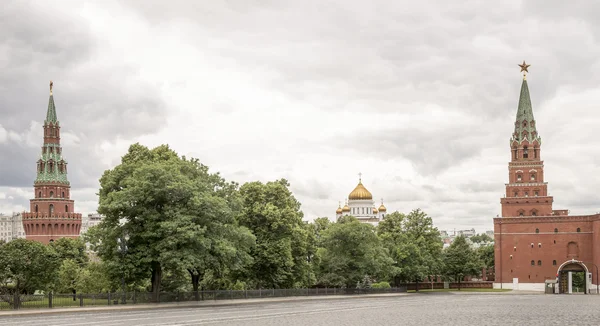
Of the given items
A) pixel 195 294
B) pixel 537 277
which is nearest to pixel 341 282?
pixel 195 294

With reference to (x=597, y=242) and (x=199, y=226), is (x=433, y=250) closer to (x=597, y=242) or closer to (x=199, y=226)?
(x=597, y=242)

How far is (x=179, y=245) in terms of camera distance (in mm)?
43438

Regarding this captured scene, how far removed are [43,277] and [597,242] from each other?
264 ft

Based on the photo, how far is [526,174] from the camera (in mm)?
105500

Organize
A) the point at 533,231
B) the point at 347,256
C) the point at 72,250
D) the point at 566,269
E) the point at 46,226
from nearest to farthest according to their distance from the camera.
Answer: the point at 347,256 < the point at 566,269 < the point at 533,231 < the point at 72,250 < the point at 46,226

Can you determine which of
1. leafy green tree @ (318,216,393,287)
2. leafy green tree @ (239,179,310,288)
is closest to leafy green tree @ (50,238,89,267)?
leafy green tree @ (318,216,393,287)

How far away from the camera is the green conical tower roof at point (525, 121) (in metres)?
106

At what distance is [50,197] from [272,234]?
9772 centimetres

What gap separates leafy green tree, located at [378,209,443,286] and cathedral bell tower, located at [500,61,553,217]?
15.1m

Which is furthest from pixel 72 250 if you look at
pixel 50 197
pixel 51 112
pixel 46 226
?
pixel 51 112

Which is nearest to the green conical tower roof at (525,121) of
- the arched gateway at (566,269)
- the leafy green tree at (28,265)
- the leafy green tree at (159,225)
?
the arched gateway at (566,269)

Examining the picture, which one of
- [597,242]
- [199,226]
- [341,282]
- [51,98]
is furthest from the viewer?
[51,98]

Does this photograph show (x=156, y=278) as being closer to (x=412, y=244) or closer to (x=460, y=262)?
(x=412, y=244)

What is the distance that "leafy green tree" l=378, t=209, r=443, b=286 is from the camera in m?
86.1
